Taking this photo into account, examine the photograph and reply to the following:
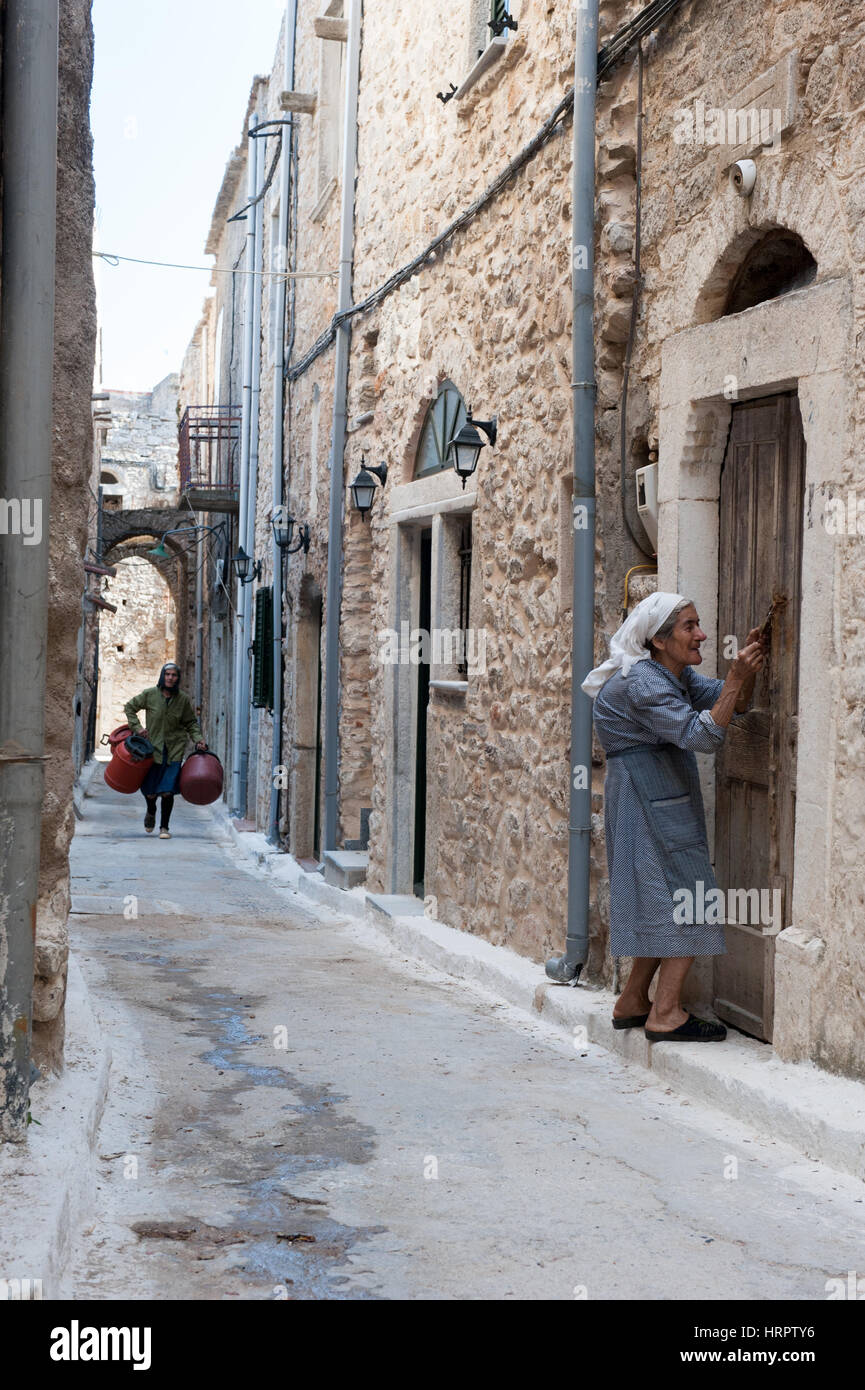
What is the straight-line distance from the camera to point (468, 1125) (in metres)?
3.95

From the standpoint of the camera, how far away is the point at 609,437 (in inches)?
225

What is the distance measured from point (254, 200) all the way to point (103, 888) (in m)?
10.1

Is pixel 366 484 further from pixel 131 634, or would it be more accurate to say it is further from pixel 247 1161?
pixel 131 634

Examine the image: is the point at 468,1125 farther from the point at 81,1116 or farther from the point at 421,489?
the point at 421,489

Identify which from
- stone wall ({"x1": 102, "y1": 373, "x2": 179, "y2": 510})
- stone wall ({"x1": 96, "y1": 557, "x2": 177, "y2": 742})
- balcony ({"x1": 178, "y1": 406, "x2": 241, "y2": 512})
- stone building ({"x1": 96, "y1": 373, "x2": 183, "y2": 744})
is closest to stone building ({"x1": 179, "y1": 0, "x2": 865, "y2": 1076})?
balcony ({"x1": 178, "y1": 406, "x2": 241, "y2": 512})

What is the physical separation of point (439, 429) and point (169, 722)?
6.12 meters

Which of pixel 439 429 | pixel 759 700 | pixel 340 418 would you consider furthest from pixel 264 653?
pixel 759 700

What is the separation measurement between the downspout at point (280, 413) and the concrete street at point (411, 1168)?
24.3 feet

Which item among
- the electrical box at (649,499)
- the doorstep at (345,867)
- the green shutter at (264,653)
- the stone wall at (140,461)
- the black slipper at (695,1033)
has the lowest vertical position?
the doorstep at (345,867)

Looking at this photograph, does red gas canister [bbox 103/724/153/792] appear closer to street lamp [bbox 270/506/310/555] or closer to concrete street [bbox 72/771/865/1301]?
street lamp [bbox 270/506/310/555]

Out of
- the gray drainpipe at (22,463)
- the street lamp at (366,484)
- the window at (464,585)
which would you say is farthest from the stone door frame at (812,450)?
the street lamp at (366,484)

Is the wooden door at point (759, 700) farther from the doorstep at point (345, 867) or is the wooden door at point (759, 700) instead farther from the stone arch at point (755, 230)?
the doorstep at point (345, 867)

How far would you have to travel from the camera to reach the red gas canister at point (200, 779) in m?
13.1
